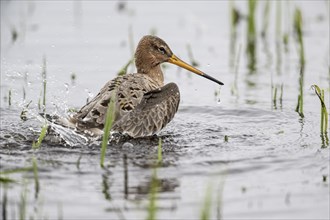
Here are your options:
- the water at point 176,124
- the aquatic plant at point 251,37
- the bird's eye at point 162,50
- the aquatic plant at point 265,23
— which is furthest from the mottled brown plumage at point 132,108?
the aquatic plant at point 265,23

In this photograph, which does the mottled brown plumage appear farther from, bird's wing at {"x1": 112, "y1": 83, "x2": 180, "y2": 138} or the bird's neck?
the bird's neck

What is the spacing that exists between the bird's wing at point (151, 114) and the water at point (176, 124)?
5.9 inches

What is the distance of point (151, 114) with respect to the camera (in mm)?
8602

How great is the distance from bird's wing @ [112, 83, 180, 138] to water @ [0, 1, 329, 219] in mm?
149

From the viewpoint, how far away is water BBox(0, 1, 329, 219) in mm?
6461

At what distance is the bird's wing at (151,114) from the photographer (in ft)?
27.6

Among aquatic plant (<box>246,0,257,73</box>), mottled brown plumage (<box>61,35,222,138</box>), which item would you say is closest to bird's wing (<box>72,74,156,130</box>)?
mottled brown plumage (<box>61,35,222,138</box>)

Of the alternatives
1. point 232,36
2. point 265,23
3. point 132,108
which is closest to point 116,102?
point 132,108

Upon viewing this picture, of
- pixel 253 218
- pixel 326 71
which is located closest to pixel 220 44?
pixel 326 71

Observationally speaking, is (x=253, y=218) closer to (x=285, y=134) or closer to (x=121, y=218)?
(x=121, y=218)

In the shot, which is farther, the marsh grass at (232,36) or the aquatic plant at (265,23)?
the aquatic plant at (265,23)

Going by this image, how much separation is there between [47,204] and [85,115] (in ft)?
7.01

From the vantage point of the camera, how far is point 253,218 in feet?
20.3

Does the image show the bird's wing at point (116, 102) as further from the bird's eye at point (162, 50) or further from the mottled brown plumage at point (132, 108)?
the bird's eye at point (162, 50)
